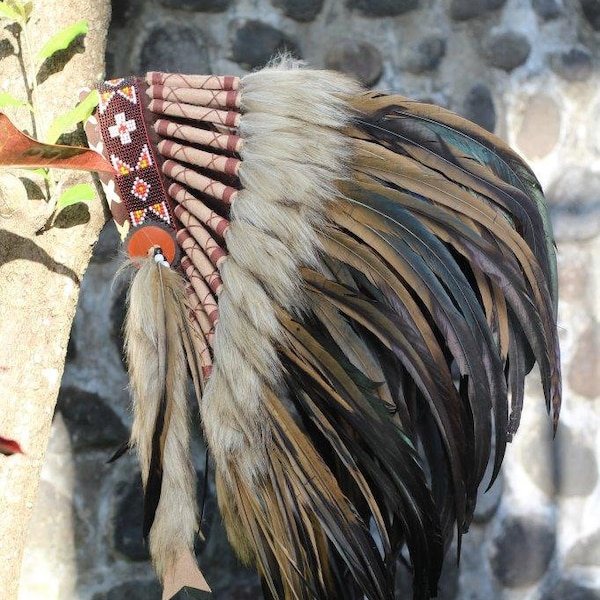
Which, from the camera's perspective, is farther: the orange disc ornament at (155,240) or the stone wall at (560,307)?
the stone wall at (560,307)

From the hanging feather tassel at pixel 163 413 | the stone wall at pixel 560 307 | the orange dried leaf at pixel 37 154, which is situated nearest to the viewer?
the orange dried leaf at pixel 37 154

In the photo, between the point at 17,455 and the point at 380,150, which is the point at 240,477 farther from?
the point at 380,150

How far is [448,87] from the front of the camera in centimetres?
168

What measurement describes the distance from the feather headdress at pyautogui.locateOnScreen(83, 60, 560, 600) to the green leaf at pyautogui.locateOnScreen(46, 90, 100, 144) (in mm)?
16

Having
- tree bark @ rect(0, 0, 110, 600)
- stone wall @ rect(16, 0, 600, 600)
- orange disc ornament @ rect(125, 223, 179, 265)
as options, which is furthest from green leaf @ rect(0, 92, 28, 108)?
stone wall @ rect(16, 0, 600, 600)

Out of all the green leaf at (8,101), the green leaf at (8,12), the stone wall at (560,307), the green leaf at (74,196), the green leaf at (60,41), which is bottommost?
the stone wall at (560,307)

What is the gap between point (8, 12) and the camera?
75cm

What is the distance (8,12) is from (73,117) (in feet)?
0.33

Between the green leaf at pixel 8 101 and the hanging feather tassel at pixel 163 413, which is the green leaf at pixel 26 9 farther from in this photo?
the hanging feather tassel at pixel 163 413

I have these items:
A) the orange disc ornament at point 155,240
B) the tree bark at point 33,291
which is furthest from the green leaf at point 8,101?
the orange disc ornament at point 155,240

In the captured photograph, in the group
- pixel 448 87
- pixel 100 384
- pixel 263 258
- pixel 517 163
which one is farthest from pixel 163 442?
pixel 448 87

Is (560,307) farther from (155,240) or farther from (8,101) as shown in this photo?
(8,101)

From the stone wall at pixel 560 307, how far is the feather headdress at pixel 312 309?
2.48 ft

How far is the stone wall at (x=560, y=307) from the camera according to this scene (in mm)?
1550
